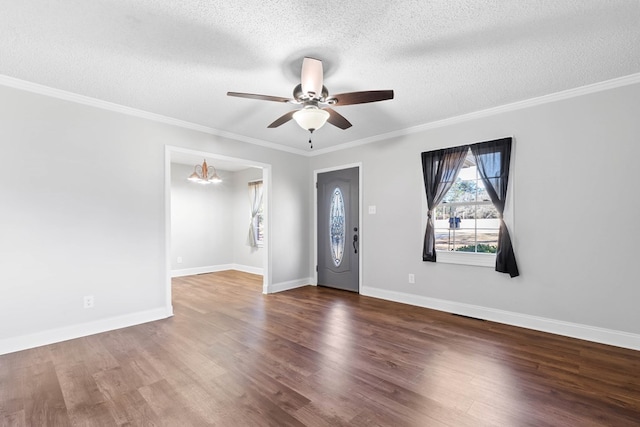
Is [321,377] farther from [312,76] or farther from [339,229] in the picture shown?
[339,229]

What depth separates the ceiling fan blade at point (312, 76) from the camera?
224 centimetres

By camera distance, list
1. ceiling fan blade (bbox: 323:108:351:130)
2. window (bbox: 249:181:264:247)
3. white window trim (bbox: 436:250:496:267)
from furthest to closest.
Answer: window (bbox: 249:181:264:247)
white window trim (bbox: 436:250:496:267)
ceiling fan blade (bbox: 323:108:351:130)

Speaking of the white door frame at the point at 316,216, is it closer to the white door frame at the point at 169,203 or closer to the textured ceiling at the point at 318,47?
the white door frame at the point at 169,203

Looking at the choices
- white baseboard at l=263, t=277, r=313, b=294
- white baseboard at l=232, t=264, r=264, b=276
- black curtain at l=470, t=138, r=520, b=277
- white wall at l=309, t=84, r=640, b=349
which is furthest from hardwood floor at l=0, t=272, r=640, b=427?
white baseboard at l=232, t=264, r=264, b=276

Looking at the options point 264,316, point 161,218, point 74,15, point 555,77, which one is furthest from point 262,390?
point 555,77

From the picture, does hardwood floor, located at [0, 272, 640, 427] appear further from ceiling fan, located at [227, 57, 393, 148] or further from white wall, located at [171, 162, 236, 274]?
white wall, located at [171, 162, 236, 274]

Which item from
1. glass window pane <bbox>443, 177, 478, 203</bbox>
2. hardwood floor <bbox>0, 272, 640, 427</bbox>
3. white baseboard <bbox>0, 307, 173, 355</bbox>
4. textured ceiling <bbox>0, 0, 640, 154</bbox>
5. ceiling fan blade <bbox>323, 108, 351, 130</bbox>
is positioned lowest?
hardwood floor <bbox>0, 272, 640, 427</bbox>

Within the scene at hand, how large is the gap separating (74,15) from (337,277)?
4673 mm

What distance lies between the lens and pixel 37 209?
9.71 feet

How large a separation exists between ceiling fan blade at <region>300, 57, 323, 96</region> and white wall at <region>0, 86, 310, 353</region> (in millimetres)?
2465

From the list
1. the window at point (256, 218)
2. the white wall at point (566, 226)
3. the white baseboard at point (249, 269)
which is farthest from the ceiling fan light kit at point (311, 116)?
the white baseboard at point (249, 269)

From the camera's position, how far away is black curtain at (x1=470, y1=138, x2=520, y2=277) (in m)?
3.46

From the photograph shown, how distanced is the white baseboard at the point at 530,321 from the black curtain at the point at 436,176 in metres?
0.65

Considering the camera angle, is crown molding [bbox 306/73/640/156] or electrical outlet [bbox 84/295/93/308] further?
electrical outlet [bbox 84/295/93/308]
